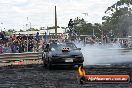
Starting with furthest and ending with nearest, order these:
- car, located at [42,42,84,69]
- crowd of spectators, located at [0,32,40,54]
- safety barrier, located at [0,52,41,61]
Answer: crowd of spectators, located at [0,32,40,54] < safety barrier, located at [0,52,41,61] < car, located at [42,42,84,69]

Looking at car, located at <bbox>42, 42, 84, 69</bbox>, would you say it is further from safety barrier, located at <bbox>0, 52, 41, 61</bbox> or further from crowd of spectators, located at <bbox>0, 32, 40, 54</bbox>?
crowd of spectators, located at <bbox>0, 32, 40, 54</bbox>

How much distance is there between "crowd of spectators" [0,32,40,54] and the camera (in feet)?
106

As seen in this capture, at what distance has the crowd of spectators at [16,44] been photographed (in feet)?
106

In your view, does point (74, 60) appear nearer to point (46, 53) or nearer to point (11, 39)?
point (46, 53)

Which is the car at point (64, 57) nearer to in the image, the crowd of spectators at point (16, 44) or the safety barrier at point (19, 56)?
the safety barrier at point (19, 56)

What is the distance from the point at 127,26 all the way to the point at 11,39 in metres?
34.4

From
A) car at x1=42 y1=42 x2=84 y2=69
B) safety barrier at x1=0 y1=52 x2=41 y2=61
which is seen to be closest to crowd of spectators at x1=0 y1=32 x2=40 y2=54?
safety barrier at x1=0 y1=52 x2=41 y2=61

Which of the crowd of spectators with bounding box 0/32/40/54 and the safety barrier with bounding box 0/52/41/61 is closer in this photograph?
the safety barrier with bounding box 0/52/41/61

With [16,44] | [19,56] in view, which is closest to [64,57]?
[19,56]

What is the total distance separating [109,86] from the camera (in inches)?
575

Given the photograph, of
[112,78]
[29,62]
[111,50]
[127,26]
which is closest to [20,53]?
[29,62]

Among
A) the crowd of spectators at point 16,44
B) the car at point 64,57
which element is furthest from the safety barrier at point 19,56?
the car at point 64,57

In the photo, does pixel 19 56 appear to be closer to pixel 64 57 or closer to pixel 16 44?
pixel 16 44

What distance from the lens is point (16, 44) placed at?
32.7 m
